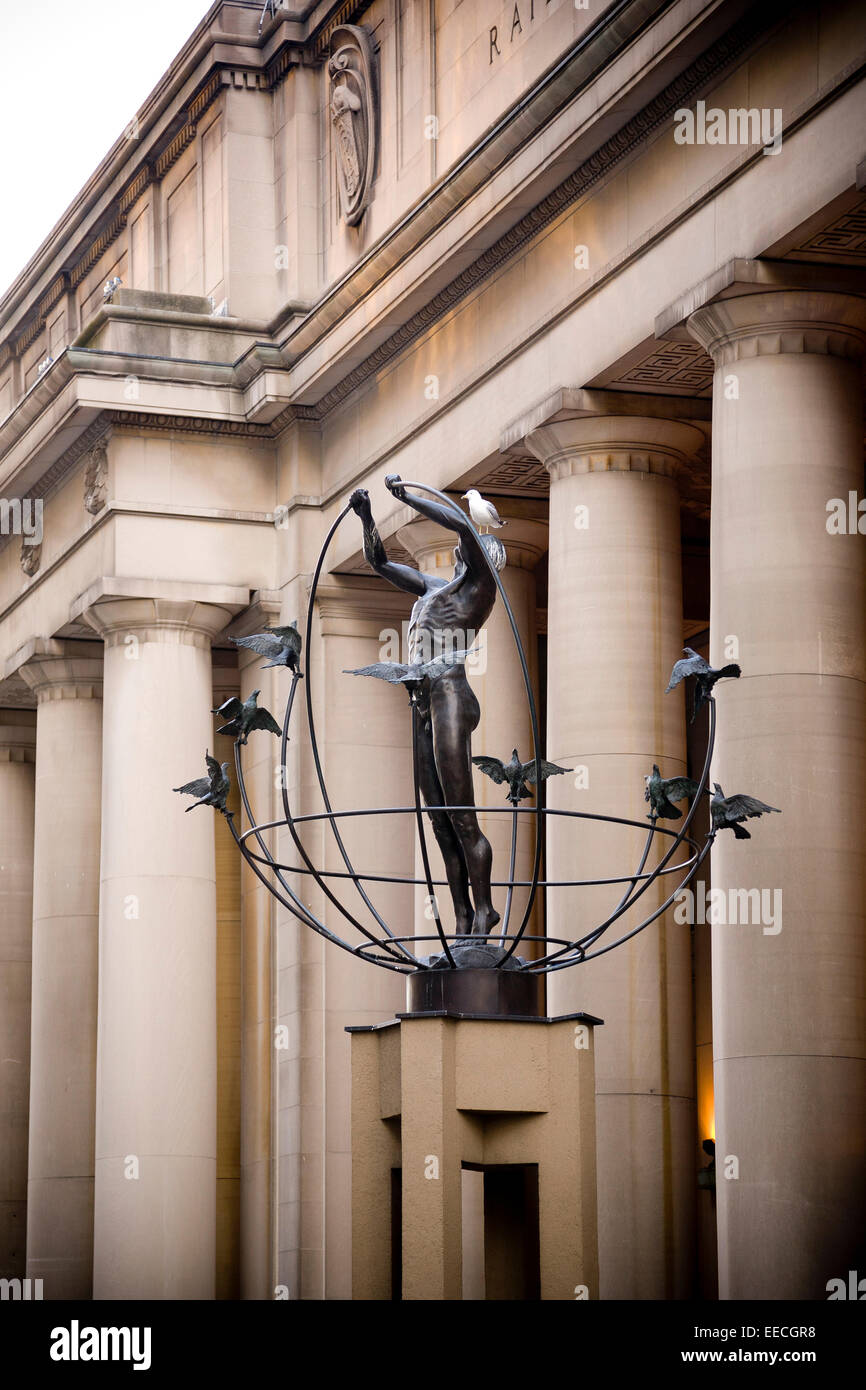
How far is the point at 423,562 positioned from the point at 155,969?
8.57m

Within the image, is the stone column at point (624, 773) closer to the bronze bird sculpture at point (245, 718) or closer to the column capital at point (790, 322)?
the column capital at point (790, 322)

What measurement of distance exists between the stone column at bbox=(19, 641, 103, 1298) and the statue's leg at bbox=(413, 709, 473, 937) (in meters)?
24.7

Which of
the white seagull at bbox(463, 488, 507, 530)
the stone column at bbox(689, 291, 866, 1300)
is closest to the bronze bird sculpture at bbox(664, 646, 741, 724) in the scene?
the white seagull at bbox(463, 488, 507, 530)

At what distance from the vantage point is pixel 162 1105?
132 feet

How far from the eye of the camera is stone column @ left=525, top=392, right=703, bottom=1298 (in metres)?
31.3

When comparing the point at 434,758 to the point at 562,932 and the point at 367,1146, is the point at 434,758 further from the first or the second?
the point at 562,932

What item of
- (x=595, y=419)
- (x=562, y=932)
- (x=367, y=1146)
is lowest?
(x=367, y=1146)

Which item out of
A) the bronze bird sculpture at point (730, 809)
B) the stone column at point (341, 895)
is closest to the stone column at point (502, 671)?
the stone column at point (341, 895)

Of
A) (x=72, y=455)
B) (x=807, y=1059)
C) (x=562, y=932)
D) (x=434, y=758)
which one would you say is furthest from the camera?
(x=72, y=455)

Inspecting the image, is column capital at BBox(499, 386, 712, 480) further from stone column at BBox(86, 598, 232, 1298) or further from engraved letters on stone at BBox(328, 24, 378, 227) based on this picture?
→ stone column at BBox(86, 598, 232, 1298)

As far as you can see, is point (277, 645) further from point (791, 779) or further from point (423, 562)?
point (423, 562)

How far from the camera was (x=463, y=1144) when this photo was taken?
20.2m

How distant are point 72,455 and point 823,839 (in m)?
21.0
